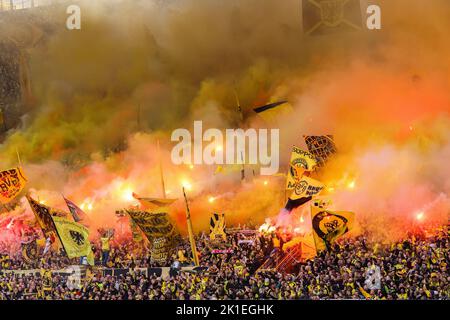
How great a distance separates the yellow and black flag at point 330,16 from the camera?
13.6 m

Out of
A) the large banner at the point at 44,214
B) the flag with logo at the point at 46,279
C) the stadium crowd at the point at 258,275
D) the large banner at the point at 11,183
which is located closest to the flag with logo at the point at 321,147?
the stadium crowd at the point at 258,275

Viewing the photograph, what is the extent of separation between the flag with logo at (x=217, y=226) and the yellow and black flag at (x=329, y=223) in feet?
6.35

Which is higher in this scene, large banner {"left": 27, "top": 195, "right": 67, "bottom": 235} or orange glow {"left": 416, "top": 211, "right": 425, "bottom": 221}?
orange glow {"left": 416, "top": 211, "right": 425, "bottom": 221}

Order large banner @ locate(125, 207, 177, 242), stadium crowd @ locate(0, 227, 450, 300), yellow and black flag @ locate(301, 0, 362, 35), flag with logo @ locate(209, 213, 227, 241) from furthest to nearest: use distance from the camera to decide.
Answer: flag with logo @ locate(209, 213, 227, 241) < yellow and black flag @ locate(301, 0, 362, 35) < large banner @ locate(125, 207, 177, 242) < stadium crowd @ locate(0, 227, 450, 300)

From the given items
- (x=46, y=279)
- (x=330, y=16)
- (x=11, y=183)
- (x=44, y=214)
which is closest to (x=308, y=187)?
(x=330, y=16)

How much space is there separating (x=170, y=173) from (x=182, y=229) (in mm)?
1075

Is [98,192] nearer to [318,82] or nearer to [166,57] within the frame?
[166,57]

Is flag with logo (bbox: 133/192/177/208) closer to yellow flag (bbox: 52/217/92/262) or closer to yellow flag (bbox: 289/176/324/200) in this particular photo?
yellow flag (bbox: 52/217/92/262)

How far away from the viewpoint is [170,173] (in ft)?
47.4

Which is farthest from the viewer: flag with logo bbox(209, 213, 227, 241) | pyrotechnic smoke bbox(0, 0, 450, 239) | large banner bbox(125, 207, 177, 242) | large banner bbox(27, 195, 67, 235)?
large banner bbox(27, 195, 67, 235)

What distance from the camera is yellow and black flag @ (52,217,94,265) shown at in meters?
13.5

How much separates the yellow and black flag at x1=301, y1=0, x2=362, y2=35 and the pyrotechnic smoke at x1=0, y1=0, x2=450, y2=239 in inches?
5.7
